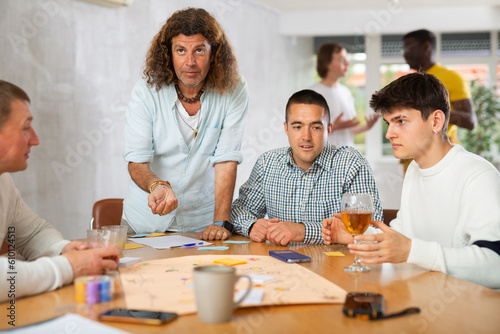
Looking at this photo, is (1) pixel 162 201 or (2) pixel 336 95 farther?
(2) pixel 336 95

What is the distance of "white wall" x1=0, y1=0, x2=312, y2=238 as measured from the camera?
3686mm

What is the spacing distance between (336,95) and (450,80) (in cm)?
138

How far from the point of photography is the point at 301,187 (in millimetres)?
2334

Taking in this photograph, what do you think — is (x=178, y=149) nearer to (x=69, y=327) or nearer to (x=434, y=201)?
(x=434, y=201)

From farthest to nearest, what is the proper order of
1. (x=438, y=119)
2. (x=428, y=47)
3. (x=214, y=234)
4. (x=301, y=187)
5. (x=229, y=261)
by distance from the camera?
1. (x=428, y=47)
2. (x=301, y=187)
3. (x=214, y=234)
4. (x=438, y=119)
5. (x=229, y=261)

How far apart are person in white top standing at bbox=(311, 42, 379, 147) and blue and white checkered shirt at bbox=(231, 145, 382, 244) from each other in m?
2.35

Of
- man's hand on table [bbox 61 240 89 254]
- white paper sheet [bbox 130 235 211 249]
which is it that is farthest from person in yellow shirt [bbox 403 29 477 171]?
man's hand on table [bbox 61 240 89 254]

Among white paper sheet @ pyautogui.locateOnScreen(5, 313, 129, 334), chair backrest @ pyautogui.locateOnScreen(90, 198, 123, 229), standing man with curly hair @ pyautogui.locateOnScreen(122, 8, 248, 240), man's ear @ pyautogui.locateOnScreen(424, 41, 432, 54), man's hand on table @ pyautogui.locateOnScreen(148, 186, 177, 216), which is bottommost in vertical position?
chair backrest @ pyautogui.locateOnScreen(90, 198, 123, 229)

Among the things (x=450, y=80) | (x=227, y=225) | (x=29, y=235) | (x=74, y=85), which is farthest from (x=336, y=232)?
(x=74, y=85)

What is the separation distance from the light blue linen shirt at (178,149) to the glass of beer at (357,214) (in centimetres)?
98

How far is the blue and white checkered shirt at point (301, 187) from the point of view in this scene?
Result: 225 centimetres

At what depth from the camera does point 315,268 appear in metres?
1.49

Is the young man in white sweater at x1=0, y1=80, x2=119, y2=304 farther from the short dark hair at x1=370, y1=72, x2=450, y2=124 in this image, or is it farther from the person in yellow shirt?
the person in yellow shirt

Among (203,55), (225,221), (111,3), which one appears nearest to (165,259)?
(225,221)
